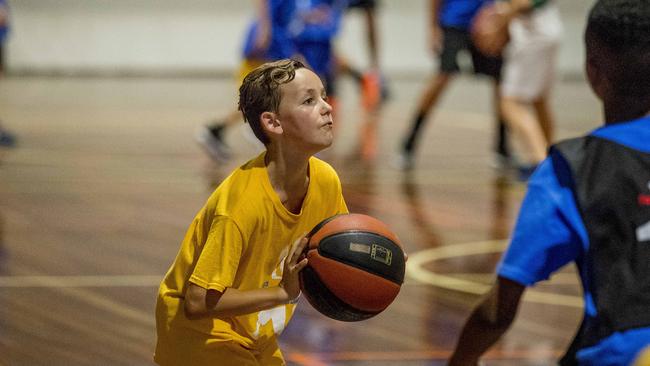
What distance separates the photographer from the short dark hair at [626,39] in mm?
2111

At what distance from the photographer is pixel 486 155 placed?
9.85 m

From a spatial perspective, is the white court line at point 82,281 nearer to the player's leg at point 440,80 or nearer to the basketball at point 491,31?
the basketball at point 491,31

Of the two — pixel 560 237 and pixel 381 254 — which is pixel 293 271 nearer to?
pixel 381 254

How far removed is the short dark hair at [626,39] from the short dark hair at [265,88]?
35.9 inches

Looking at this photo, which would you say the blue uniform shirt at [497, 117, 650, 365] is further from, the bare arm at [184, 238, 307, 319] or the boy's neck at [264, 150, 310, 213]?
Answer: the boy's neck at [264, 150, 310, 213]

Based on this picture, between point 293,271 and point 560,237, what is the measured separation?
0.81 meters

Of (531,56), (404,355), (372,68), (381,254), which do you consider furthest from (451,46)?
(381,254)

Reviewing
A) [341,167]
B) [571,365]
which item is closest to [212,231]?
[571,365]

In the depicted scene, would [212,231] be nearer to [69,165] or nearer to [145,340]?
[145,340]

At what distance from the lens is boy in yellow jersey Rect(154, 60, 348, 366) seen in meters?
2.77

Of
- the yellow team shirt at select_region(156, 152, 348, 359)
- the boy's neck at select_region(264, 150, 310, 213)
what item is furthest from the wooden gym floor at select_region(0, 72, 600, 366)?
the boy's neck at select_region(264, 150, 310, 213)

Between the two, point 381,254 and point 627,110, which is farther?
point 381,254

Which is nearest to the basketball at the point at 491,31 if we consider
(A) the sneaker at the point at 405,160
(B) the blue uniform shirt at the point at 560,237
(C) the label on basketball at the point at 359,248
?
(A) the sneaker at the point at 405,160

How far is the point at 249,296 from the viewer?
2.76 m
